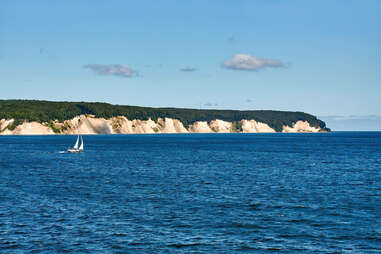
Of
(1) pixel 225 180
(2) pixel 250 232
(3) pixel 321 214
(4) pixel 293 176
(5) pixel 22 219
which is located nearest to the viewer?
(2) pixel 250 232

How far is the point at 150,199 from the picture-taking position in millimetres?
43062

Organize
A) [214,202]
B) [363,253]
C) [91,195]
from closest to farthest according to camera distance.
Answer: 1. [363,253]
2. [214,202]
3. [91,195]

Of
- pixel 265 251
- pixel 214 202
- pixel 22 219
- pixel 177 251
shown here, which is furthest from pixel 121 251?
pixel 214 202

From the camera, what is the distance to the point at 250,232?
3023 centimetres

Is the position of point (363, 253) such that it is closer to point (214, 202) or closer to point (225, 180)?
point (214, 202)

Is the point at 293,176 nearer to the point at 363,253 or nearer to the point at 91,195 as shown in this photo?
the point at 91,195

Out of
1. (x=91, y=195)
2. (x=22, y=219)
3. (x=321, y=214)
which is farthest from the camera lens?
(x=91, y=195)

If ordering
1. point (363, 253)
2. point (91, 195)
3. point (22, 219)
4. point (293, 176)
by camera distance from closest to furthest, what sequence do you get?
point (363, 253)
point (22, 219)
point (91, 195)
point (293, 176)

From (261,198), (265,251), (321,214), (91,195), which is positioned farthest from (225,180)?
(265,251)

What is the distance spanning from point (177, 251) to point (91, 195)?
21462 millimetres

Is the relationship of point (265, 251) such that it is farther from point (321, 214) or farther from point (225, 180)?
point (225, 180)

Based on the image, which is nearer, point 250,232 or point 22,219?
point 250,232

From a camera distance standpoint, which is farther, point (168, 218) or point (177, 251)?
point (168, 218)

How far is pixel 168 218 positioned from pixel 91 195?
1392 centimetres
